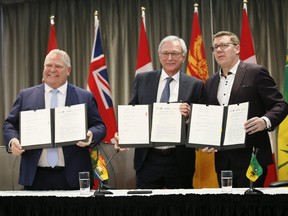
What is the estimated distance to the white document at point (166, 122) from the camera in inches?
154

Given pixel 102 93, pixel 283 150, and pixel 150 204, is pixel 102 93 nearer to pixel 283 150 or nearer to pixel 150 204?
pixel 283 150

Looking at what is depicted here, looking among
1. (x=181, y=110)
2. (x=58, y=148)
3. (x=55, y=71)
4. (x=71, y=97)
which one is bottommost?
(x=58, y=148)

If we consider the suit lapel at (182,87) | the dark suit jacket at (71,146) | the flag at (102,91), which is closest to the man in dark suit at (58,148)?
the dark suit jacket at (71,146)

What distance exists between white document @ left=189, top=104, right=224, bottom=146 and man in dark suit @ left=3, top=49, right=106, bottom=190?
723 millimetres

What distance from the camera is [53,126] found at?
12.8 ft

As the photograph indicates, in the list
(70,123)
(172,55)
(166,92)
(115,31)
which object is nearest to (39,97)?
(70,123)

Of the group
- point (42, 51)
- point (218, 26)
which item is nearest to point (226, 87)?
point (218, 26)

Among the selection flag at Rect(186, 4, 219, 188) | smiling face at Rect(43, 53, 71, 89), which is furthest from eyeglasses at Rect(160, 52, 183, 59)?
flag at Rect(186, 4, 219, 188)

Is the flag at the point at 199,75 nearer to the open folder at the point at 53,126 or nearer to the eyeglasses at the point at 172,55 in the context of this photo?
the eyeglasses at the point at 172,55

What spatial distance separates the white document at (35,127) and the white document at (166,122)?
81 cm

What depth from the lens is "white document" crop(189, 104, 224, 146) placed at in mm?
3793

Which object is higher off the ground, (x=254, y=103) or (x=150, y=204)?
(x=254, y=103)

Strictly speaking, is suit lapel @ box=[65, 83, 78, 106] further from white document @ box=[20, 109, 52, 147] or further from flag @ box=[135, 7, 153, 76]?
flag @ box=[135, 7, 153, 76]

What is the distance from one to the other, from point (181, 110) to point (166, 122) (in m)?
0.15
